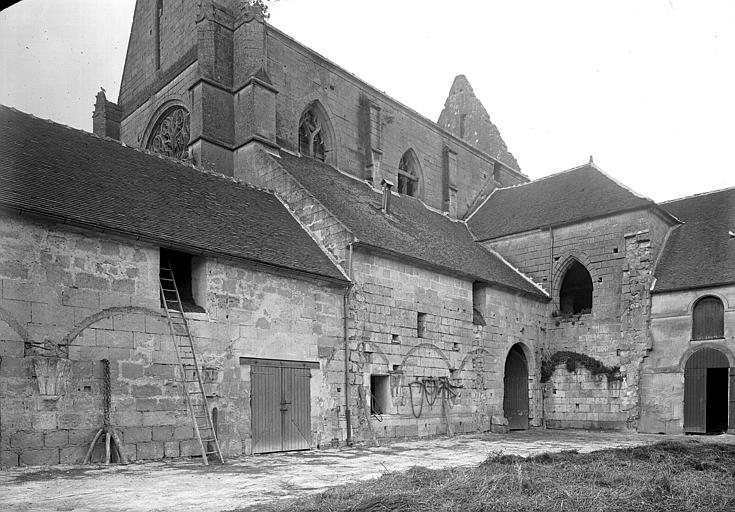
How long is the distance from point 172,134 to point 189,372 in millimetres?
11177

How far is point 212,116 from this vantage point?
18891mm

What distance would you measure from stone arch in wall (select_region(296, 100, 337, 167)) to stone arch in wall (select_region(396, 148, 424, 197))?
3.98 m

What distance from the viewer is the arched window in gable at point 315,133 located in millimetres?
21516

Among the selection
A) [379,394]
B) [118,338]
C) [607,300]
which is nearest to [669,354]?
[607,300]

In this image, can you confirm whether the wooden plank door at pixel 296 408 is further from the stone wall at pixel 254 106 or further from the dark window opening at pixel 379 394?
the stone wall at pixel 254 106

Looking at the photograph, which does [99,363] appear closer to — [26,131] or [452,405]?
[26,131]

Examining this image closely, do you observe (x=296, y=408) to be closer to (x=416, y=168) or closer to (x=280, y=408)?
(x=280, y=408)

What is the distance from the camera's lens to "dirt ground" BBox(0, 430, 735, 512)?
6.86 m

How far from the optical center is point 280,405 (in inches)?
523

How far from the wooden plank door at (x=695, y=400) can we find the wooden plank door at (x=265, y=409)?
12.0 meters

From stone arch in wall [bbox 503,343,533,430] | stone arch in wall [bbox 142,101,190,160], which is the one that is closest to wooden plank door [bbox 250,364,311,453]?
stone arch in wall [bbox 142,101,190,160]

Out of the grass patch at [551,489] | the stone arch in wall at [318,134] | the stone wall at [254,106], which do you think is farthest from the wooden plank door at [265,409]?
the stone arch in wall at [318,134]

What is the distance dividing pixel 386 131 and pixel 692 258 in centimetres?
1118

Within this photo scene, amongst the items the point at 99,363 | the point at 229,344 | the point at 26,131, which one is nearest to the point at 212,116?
the point at 26,131
